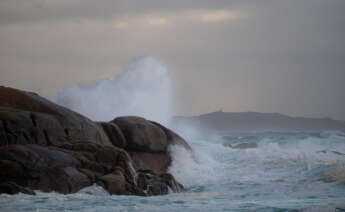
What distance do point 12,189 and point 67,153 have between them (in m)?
1.91

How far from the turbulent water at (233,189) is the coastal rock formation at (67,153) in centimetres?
35

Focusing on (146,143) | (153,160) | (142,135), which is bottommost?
(153,160)

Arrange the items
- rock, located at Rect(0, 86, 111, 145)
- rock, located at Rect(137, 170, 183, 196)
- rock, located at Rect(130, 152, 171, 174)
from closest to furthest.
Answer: rock, located at Rect(137, 170, 183, 196)
rock, located at Rect(0, 86, 111, 145)
rock, located at Rect(130, 152, 171, 174)

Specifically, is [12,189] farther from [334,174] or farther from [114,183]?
[334,174]

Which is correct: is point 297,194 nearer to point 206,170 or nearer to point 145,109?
point 206,170

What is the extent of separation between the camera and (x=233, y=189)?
11836 mm

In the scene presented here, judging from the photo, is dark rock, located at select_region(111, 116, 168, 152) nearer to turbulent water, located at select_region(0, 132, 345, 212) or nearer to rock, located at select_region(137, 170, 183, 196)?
turbulent water, located at select_region(0, 132, 345, 212)

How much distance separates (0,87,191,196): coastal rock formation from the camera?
32.1 feet

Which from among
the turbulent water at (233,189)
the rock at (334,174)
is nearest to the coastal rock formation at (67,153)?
the turbulent water at (233,189)

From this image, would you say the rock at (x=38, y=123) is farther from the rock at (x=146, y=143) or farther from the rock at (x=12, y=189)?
the rock at (x=12, y=189)

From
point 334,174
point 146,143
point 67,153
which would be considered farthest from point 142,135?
point 334,174

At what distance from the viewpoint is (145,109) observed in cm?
2758

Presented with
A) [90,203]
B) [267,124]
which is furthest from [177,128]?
[267,124]

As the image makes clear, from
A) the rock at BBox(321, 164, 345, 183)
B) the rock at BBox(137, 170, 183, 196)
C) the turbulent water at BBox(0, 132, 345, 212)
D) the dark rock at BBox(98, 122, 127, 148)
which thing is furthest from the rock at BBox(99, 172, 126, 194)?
the rock at BBox(321, 164, 345, 183)
